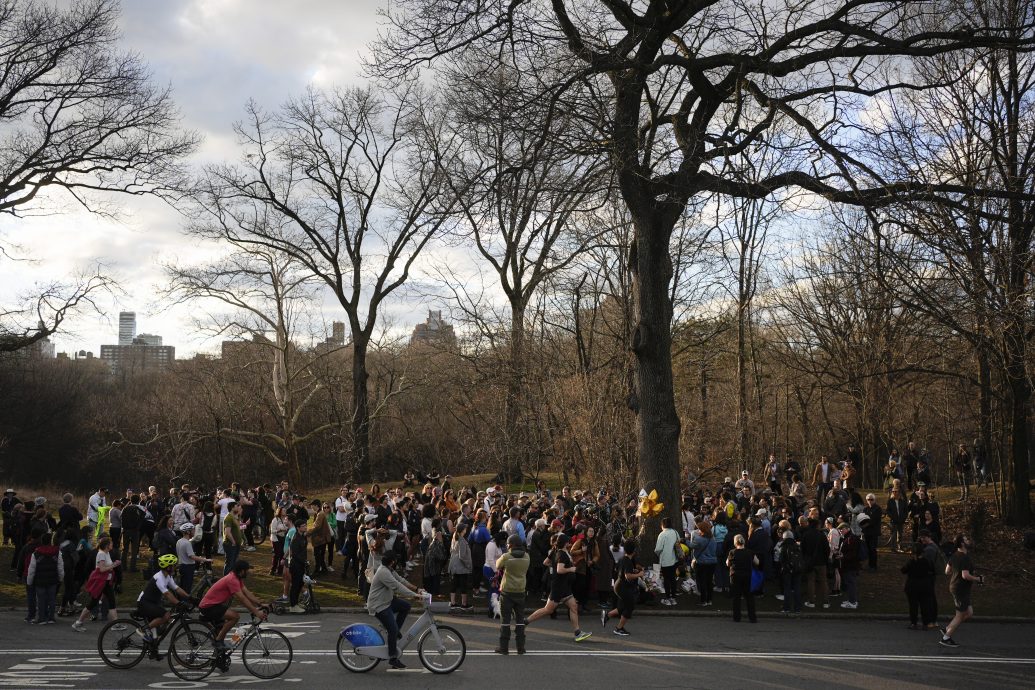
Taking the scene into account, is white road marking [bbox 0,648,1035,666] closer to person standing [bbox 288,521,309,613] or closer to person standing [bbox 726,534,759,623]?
person standing [bbox 726,534,759,623]

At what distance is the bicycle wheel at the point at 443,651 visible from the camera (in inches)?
461

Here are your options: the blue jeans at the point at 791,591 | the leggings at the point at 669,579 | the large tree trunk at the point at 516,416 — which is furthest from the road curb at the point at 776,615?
the large tree trunk at the point at 516,416

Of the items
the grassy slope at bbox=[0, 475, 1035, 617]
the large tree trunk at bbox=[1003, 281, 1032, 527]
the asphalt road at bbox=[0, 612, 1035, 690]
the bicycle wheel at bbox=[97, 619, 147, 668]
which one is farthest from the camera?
the large tree trunk at bbox=[1003, 281, 1032, 527]

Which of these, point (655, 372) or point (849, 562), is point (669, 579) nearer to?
point (849, 562)

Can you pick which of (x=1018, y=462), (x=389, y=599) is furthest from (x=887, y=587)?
(x=389, y=599)

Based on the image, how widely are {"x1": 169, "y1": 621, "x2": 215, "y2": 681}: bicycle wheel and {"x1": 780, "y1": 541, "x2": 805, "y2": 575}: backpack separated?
33.7 feet

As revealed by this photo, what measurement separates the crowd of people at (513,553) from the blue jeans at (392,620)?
0.03 m

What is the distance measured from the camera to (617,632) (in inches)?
575

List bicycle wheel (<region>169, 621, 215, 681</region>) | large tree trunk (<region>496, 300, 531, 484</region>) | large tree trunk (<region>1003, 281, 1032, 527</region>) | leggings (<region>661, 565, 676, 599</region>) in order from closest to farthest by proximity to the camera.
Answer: bicycle wheel (<region>169, 621, 215, 681</region>) → leggings (<region>661, 565, 676, 599</region>) → large tree trunk (<region>1003, 281, 1032, 527</region>) → large tree trunk (<region>496, 300, 531, 484</region>)

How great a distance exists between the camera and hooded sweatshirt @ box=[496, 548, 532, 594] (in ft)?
42.1

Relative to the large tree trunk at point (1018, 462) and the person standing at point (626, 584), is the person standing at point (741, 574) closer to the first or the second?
the person standing at point (626, 584)

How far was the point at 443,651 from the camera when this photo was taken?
11.7 m

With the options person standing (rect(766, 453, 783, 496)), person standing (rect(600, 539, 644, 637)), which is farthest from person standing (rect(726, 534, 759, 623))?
person standing (rect(766, 453, 783, 496))

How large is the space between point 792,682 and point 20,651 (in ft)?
37.1
